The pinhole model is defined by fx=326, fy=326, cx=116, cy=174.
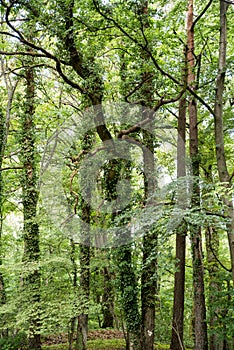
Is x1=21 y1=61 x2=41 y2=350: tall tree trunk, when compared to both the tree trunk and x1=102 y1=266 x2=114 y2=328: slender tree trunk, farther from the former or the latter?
x1=102 y1=266 x2=114 y2=328: slender tree trunk

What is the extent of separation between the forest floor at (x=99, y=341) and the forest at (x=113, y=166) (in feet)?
0.23

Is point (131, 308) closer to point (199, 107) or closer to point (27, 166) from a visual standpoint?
point (27, 166)

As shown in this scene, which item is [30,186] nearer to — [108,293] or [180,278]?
[108,293]

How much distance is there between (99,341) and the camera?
26.1 ft

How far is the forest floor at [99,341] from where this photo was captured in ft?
24.2

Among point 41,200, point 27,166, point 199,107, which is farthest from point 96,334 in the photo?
Result: point 199,107

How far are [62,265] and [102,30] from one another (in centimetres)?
447

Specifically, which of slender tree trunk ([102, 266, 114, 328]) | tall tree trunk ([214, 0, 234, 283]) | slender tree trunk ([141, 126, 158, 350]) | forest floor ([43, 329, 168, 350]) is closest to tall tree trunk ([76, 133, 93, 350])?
slender tree trunk ([102, 266, 114, 328])

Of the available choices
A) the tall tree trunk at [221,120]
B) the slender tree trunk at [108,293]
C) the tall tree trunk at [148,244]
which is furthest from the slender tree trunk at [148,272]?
the tall tree trunk at [221,120]

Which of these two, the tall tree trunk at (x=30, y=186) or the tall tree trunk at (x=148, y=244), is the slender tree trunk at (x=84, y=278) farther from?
the tall tree trunk at (x=148, y=244)

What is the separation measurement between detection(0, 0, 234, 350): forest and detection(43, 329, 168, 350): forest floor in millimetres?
69

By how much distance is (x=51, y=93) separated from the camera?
31.4ft

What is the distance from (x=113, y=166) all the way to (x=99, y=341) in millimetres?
4438

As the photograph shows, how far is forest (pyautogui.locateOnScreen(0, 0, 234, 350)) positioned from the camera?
17.6ft
